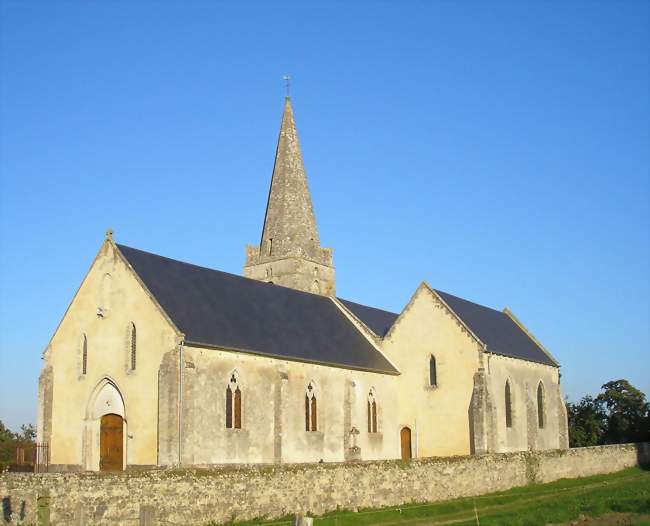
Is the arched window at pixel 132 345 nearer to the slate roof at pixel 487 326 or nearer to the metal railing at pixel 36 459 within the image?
the metal railing at pixel 36 459

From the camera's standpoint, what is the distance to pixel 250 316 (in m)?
40.3

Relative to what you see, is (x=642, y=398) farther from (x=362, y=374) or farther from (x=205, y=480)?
(x=205, y=480)

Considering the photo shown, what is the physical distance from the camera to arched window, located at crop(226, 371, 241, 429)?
3572 cm

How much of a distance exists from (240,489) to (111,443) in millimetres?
12660

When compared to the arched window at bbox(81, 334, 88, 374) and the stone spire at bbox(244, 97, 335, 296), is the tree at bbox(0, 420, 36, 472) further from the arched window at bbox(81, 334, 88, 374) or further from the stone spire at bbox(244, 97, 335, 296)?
the stone spire at bbox(244, 97, 335, 296)

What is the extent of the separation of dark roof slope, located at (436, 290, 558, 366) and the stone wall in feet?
37.6

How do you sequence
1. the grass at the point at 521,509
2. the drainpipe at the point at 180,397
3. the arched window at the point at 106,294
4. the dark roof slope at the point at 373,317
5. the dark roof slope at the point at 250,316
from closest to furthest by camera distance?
1. the grass at the point at 521,509
2. the drainpipe at the point at 180,397
3. the dark roof slope at the point at 250,316
4. the arched window at the point at 106,294
5. the dark roof slope at the point at 373,317

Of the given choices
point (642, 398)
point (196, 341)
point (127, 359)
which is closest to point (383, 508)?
point (196, 341)

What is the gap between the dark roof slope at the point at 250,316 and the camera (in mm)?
36281

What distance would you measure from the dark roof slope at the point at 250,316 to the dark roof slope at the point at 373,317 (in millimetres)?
1897

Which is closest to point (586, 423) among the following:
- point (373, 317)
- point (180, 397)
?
point (373, 317)

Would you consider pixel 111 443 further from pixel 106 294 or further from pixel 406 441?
pixel 406 441

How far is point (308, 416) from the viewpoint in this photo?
40469 millimetres

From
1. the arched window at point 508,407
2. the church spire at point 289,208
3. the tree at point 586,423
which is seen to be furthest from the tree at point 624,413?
the church spire at point 289,208
